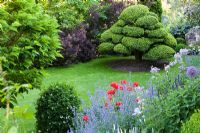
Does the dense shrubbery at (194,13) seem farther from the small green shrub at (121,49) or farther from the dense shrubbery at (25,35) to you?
the dense shrubbery at (25,35)

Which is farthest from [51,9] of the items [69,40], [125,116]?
[125,116]

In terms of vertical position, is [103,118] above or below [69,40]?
below

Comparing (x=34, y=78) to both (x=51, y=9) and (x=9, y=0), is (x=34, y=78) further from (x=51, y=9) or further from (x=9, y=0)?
(x=51, y=9)

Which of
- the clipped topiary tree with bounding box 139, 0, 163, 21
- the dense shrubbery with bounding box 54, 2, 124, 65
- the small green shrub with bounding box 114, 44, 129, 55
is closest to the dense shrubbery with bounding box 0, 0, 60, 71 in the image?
the small green shrub with bounding box 114, 44, 129, 55

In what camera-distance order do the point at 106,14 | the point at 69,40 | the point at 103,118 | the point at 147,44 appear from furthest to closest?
the point at 106,14, the point at 69,40, the point at 147,44, the point at 103,118

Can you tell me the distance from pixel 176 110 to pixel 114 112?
0.98 metres

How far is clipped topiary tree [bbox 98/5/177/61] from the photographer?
10.7 metres

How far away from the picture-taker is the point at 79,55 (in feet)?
39.8

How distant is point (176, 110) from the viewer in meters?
3.59

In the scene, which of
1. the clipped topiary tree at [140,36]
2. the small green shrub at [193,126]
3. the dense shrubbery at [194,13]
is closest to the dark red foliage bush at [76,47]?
the clipped topiary tree at [140,36]

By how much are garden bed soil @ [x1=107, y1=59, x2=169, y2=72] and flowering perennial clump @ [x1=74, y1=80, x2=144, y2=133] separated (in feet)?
18.5

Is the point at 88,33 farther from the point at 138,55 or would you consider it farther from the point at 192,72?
the point at 192,72

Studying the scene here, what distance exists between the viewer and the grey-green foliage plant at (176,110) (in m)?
3.59

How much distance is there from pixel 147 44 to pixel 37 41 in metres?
6.05
